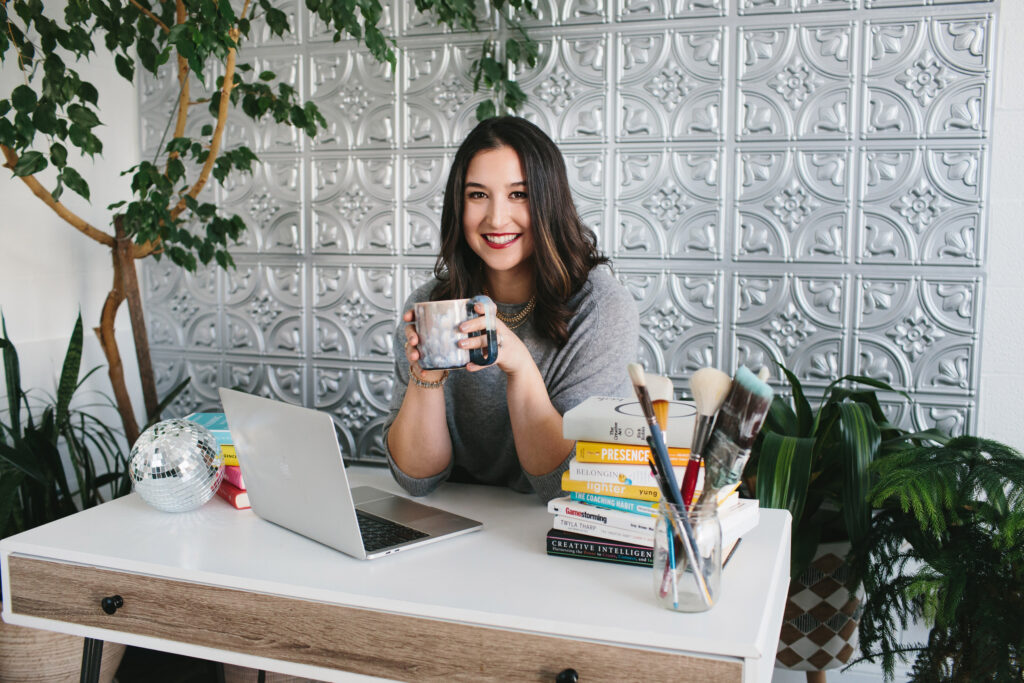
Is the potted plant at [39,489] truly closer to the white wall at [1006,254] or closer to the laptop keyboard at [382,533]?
the laptop keyboard at [382,533]

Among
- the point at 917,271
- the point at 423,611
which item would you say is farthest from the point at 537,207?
the point at 917,271

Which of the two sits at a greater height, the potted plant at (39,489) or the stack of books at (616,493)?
the stack of books at (616,493)

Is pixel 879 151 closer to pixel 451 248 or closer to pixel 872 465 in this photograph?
pixel 872 465

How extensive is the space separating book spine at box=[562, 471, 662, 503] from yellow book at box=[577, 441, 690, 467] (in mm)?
34

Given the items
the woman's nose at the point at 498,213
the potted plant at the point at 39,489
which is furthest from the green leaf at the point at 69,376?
the woman's nose at the point at 498,213

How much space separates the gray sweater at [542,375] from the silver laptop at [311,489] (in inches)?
9.5

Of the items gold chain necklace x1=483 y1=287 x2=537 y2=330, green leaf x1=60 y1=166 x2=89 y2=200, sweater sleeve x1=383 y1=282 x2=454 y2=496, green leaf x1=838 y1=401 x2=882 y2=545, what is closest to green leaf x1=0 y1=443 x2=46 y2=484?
green leaf x1=60 y1=166 x2=89 y2=200

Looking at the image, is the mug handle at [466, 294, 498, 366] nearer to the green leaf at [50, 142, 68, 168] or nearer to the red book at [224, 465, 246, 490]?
the red book at [224, 465, 246, 490]

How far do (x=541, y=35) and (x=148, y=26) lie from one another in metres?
1.17

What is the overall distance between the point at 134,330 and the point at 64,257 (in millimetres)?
405

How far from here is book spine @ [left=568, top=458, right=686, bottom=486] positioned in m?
1.25

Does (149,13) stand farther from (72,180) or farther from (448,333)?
(448,333)

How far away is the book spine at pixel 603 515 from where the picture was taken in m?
1.22

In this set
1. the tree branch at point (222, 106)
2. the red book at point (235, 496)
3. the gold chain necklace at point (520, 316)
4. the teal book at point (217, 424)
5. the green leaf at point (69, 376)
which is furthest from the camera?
the tree branch at point (222, 106)
